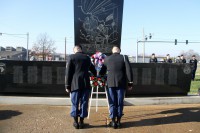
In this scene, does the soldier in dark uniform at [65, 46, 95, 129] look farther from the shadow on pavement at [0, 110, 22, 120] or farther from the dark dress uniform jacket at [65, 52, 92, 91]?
the shadow on pavement at [0, 110, 22, 120]

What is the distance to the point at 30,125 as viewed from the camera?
6438 millimetres

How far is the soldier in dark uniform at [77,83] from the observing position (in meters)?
6.29

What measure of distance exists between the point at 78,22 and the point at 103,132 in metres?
4.42

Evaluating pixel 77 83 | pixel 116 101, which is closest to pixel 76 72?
pixel 77 83

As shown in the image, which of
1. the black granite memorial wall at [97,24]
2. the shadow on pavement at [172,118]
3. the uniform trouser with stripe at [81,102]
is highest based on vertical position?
the black granite memorial wall at [97,24]

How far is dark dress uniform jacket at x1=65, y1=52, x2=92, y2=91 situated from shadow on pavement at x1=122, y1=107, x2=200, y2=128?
4.62ft

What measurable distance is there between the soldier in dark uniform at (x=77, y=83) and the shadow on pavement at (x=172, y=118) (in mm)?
1065

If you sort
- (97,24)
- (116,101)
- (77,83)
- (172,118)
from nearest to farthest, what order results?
(77,83) < (116,101) < (172,118) < (97,24)

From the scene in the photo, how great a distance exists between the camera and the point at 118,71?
6477mm

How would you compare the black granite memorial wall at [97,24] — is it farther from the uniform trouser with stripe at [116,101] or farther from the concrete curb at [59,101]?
the uniform trouser with stripe at [116,101]

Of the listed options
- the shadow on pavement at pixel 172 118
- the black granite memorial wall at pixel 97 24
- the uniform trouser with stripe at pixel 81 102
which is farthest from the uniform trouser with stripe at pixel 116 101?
the black granite memorial wall at pixel 97 24

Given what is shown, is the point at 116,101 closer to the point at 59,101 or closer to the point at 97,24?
the point at 59,101

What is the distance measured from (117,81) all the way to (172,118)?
204 centimetres

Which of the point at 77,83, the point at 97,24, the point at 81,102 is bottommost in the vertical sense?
the point at 81,102
